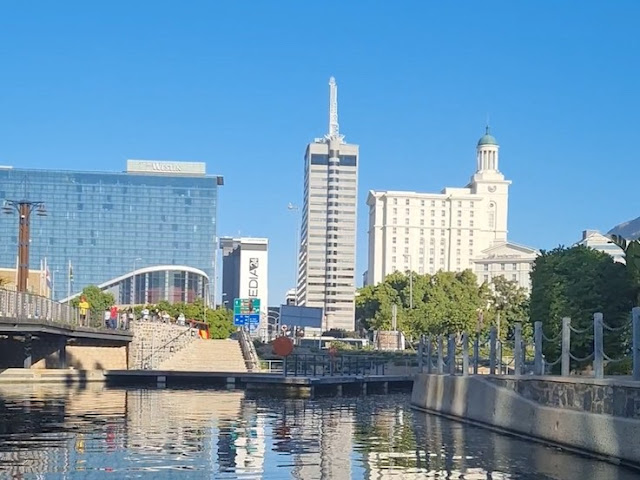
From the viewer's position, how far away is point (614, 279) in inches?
1428

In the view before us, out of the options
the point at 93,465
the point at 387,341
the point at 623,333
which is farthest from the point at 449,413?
the point at 387,341

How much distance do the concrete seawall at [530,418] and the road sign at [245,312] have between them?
67.0 metres

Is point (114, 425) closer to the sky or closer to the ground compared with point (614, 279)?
closer to the ground

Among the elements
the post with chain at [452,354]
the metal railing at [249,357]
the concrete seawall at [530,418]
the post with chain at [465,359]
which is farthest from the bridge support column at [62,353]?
the post with chain at [465,359]

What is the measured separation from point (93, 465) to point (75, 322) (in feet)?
138

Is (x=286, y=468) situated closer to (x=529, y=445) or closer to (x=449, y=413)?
(x=529, y=445)

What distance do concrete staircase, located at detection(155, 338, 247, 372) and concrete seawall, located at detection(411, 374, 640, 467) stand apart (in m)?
34.2

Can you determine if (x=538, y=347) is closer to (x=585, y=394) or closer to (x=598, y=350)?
(x=585, y=394)

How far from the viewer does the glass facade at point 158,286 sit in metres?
173

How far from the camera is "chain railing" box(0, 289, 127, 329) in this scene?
42.3 metres

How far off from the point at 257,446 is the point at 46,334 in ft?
109

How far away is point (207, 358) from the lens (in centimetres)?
6956

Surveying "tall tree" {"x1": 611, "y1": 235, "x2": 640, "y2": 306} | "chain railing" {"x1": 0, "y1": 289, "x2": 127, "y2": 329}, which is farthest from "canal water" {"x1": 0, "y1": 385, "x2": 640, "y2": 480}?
"chain railing" {"x1": 0, "y1": 289, "x2": 127, "y2": 329}

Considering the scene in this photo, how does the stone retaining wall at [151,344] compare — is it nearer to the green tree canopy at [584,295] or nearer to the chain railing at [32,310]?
the chain railing at [32,310]
